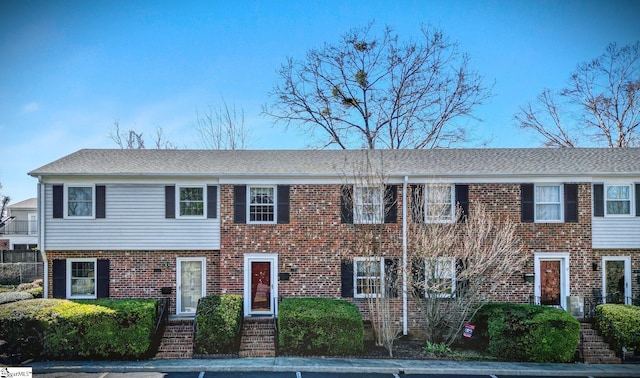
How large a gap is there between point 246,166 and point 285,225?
97.6 inches

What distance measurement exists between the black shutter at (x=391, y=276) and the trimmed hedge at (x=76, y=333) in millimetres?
6877

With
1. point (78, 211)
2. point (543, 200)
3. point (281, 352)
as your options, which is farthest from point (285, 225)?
point (543, 200)

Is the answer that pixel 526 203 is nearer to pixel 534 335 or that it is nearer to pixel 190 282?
pixel 534 335

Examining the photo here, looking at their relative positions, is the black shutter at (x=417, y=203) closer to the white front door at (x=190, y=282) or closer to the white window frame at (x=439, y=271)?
the white window frame at (x=439, y=271)

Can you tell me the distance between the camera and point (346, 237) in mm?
15875

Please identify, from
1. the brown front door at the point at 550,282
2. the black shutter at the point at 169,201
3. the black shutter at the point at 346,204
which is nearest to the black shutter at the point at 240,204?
the black shutter at the point at 169,201

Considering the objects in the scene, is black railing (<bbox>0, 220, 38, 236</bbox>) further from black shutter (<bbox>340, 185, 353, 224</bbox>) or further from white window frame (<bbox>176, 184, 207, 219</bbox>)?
black shutter (<bbox>340, 185, 353, 224</bbox>)

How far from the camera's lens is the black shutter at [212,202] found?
1591cm

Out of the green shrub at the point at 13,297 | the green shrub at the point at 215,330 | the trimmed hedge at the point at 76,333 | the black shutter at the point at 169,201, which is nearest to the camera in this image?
the trimmed hedge at the point at 76,333

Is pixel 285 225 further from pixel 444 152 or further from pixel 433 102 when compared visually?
pixel 433 102

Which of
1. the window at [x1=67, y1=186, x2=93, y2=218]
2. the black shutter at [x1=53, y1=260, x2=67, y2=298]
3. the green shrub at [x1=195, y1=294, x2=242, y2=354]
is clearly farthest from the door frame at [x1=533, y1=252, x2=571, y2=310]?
the black shutter at [x1=53, y1=260, x2=67, y2=298]

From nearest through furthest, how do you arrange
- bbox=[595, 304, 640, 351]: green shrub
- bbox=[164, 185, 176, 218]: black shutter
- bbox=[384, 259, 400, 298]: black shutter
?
bbox=[595, 304, 640, 351]: green shrub, bbox=[384, 259, 400, 298]: black shutter, bbox=[164, 185, 176, 218]: black shutter

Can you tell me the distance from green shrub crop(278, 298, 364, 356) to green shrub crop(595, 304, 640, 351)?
7.20 metres

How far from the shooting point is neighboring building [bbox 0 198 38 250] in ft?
121
